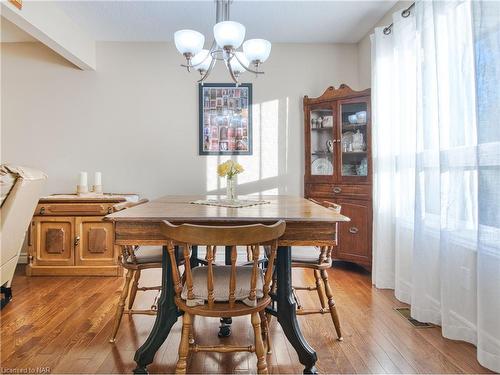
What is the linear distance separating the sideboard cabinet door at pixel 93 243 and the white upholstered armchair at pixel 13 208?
0.64 meters

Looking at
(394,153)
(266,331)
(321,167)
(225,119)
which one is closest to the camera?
(266,331)

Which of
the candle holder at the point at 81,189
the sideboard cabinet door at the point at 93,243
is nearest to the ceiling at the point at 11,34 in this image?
the candle holder at the point at 81,189

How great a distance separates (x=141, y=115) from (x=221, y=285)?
279 cm

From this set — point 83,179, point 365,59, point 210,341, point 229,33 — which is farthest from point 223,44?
point 83,179

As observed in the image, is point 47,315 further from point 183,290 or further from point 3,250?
point 183,290

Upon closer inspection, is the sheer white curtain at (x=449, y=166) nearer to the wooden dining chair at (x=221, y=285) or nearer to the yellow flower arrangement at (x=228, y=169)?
the wooden dining chair at (x=221, y=285)

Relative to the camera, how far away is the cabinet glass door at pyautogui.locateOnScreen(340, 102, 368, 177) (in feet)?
10.7

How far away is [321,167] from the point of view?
11.9 feet

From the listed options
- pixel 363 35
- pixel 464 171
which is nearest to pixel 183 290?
pixel 464 171

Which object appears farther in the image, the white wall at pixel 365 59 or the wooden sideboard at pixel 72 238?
the white wall at pixel 365 59

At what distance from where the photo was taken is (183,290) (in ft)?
4.83

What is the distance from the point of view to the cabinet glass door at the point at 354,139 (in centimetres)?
326

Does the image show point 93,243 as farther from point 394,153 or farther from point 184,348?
point 394,153

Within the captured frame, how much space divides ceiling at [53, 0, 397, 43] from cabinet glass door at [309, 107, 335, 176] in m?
0.86
